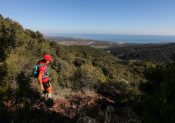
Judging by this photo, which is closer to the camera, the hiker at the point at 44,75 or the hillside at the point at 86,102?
the hillside at the point at 86,102

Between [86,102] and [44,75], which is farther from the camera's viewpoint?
[86,102]

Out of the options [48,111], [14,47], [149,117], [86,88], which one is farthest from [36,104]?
[14,47]

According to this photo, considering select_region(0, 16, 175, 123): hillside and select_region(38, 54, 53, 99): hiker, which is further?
select_region(38, 54, 53, 99): hiker

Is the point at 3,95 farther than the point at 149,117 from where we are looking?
Yes

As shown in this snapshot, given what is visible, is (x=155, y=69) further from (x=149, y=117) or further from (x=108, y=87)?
(x=108, y=87)

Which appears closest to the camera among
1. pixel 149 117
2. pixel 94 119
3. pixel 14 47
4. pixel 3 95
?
pixel 149 117

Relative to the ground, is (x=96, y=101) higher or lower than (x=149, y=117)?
lower

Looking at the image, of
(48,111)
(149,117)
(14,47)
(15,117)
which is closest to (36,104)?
(48,111)

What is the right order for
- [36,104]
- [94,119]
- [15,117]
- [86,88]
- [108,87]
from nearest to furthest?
[15,117] → [94,119] → [36,104] → [86,88] → [108,87]

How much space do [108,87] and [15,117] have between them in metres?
5.70

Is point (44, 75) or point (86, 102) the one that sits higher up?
point (44, 75)

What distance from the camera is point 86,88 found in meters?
9.85

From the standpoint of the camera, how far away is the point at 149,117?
4.49m

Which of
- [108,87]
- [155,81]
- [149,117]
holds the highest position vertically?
[155,81]
